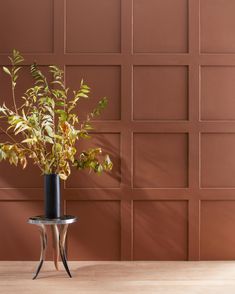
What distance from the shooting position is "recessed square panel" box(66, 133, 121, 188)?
12.5 ft

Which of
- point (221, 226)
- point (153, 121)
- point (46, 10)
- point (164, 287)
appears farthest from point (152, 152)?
point (46, 10)

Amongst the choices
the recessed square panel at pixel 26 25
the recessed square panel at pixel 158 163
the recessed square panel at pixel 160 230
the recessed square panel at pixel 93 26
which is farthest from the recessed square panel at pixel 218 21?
the recessed square panel at pixel 160 230

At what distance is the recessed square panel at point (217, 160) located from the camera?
12.6ft

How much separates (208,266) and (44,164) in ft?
4.67

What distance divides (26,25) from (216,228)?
2.14 meters

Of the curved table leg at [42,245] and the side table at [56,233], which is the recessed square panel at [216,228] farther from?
the curved table leg at [42,245]

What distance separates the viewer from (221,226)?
3828mm

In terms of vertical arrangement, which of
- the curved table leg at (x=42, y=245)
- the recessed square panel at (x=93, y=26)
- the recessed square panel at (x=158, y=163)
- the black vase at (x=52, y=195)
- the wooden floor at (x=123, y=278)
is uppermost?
the recessed square panel at (x=93, y=26)

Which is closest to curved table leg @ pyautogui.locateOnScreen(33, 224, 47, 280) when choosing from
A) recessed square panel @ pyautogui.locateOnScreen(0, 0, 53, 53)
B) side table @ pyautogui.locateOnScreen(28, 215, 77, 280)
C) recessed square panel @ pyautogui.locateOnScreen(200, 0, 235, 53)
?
side table @ pyautogui.locateOnScreen(28, 215, 77, 280)

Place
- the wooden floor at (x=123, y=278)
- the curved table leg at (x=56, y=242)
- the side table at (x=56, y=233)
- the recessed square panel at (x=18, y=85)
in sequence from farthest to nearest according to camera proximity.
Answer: the recessed square panel at (x=18, y=85), the curved table leg at (x=56, y=242), the side table at (x=56, y=233), the wooden floor at (x=123, y=278)

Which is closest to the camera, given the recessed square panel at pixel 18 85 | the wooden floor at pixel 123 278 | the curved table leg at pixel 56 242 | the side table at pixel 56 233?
the wooden floor at pixel 123 278

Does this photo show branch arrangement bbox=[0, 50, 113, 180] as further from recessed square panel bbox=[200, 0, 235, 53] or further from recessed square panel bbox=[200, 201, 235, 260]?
recessed square panel bbox=[200, 0, 235, 53]

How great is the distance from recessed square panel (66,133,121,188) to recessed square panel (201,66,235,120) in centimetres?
73

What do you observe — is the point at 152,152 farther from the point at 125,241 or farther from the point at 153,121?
the point at 125,241
